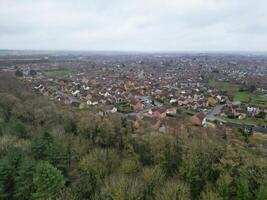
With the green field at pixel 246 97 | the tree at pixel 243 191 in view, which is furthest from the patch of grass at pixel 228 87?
the tree at pixel 243 191

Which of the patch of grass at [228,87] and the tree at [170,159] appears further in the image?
the patch of grass at [228,87]

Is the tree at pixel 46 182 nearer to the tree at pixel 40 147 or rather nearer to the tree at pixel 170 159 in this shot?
the tree at pixel 40 147

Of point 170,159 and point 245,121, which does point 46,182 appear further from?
point 245,121

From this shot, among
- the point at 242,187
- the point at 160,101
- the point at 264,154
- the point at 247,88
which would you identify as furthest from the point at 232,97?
the point at 242,187

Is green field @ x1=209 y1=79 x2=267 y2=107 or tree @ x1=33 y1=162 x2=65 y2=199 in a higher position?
tree @ x1=33 y1=162 x2=65 y2=199

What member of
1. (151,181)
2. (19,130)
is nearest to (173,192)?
(151,181)

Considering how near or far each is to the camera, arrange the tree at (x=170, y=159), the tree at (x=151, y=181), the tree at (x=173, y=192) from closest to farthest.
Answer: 1. the tree at (x=173, y=192)
2. the tree at (x=151, y=181)
3. the tree at (x=170, y=159)

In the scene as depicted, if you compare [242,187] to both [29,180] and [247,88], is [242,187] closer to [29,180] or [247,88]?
[29,180]

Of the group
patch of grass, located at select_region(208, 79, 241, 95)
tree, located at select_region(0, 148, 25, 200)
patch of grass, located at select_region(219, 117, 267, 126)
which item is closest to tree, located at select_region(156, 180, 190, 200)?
tree, located at select_region(0, 148, 25, 200)

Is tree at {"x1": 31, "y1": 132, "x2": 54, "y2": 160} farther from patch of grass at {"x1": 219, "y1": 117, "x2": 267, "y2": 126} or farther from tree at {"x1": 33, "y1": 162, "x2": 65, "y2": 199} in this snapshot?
patch of grass at {"x1": 219, "y1": 117, "x2": 267, "y2": 126}
